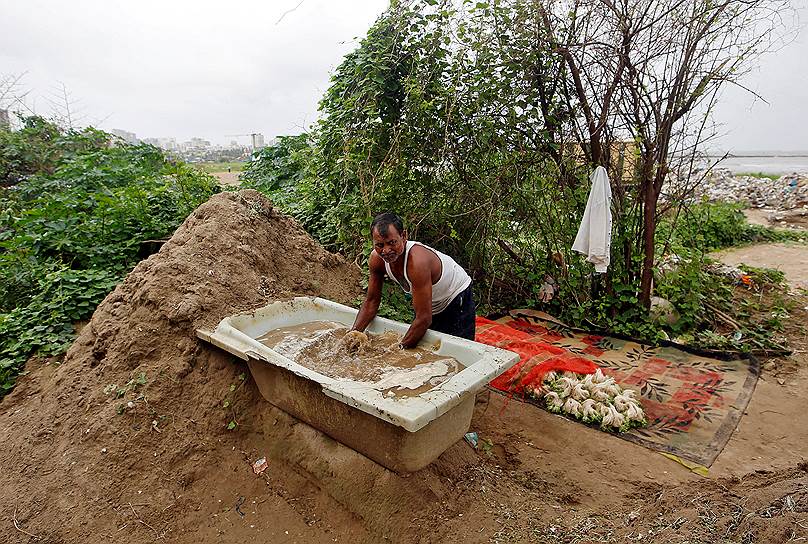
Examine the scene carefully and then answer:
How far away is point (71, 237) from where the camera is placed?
4.50m

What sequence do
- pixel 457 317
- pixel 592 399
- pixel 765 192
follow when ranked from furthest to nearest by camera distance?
1. pixel 765 192
2. pixel 592 399
3. pixel 457 317

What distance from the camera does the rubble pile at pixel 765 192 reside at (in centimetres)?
1420

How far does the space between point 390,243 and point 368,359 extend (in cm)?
70

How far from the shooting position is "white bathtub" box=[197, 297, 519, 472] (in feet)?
6.57

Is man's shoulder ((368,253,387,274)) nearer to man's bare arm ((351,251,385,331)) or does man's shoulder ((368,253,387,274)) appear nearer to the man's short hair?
man's bare arm ((351,251,385,331))

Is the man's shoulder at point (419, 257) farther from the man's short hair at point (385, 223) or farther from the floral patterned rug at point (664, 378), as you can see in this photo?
the floral patterned rug at point (664, 378)

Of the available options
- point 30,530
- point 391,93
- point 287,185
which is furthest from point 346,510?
point 287,185

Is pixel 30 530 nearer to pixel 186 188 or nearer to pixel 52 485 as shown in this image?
pixel 52 485

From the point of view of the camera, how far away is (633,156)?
473 cm

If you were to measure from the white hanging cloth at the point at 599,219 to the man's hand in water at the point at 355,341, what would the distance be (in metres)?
2.87

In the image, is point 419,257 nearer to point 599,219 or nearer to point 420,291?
point 420,291

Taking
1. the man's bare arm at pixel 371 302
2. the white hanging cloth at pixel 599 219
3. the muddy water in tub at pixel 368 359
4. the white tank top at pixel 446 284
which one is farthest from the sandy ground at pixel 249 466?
the white hanging cloth at pixel 599 219

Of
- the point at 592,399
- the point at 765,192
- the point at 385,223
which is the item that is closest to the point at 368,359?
the point at 385,223

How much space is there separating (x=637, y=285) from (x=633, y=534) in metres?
3.33
